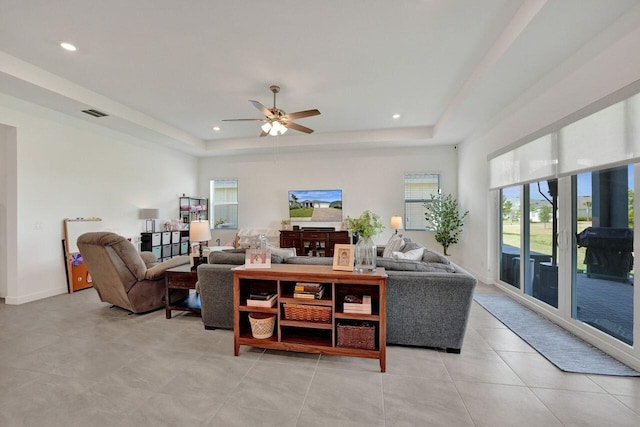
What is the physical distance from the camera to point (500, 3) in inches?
92.6

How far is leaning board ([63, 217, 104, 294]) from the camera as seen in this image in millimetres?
4445

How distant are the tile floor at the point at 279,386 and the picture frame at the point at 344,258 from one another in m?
0.83

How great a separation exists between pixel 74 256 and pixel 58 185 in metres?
1.15

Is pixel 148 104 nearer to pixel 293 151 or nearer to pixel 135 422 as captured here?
pixel 293 151

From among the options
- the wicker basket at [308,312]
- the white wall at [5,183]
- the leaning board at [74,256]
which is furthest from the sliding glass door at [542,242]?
the white wall at [5,183]

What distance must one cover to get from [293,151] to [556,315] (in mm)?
5674

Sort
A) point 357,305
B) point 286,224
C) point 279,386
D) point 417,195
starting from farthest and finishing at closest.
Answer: point 286,224
point 417,195
point 357,305
point 279,386

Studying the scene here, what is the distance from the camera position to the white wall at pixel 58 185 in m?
3.94

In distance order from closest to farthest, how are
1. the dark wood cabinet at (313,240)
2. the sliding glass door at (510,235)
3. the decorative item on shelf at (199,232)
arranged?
the decorative item on shelf at (199,232)
the sliding glass door at (510,235)
the dark wood cabinet at (313,240)

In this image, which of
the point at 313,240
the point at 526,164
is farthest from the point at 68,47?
the point at 526,164

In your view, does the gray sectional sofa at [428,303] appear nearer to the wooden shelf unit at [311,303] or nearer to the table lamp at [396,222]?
the wooden shelf unit at [311,303]

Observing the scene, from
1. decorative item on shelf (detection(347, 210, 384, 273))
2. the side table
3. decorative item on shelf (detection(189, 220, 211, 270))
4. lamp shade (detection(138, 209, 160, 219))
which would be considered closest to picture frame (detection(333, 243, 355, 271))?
decorative item on shelf (detection(347, 210, 384, 273))

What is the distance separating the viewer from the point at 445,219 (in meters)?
5.94

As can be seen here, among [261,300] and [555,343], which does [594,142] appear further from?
[261,300]
